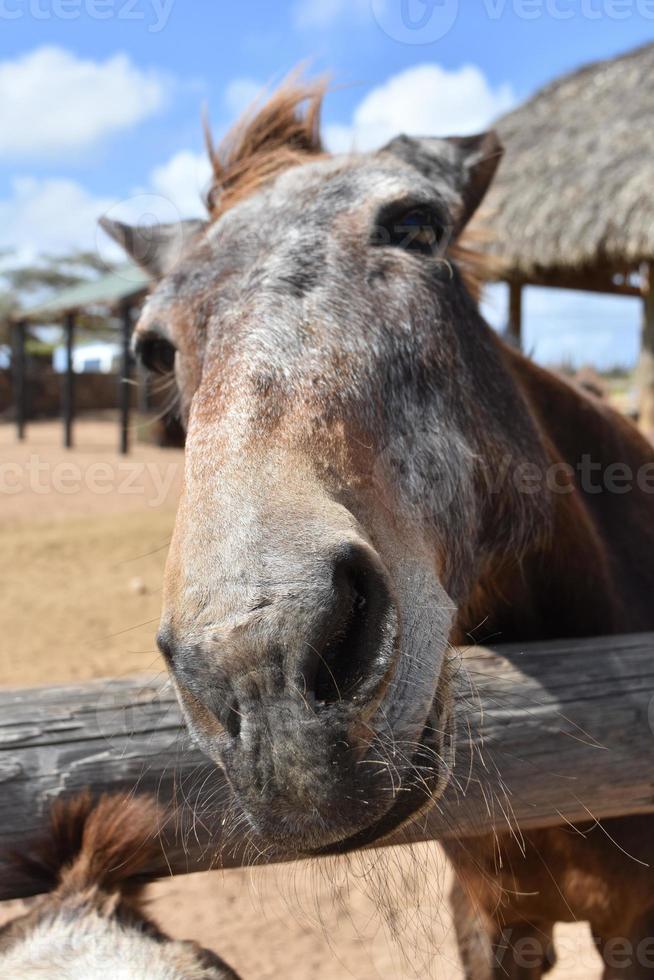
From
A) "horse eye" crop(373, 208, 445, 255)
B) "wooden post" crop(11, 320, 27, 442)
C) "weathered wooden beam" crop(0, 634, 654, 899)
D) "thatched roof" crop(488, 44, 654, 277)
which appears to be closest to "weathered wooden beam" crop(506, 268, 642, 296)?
"thatched roof" crop(488, 44, 654, 277)

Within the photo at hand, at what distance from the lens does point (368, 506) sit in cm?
145

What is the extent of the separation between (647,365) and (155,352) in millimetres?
8612

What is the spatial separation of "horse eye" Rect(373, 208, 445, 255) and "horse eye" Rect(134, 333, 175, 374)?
2.08 feet

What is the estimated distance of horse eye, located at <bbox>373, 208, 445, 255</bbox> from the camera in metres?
1.92

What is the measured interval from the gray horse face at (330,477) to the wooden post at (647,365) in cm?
781

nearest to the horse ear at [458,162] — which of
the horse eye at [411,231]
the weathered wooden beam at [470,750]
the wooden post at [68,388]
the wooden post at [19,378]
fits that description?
the horse eye at [411,231]

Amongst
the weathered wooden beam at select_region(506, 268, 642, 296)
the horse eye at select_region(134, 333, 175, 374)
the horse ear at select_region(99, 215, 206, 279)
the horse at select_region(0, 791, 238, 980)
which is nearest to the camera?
the horse at select_region(0, 791, 238, 980)

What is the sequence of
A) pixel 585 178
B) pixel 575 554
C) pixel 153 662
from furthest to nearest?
pixel 585 178
pixel 575 554
pixel 153 662

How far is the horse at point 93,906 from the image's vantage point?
1.60 metres

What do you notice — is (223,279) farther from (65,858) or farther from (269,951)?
(269,951)

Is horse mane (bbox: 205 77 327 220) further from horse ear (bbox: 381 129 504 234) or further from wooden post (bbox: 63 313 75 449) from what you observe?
wooden post (bbox: 63 313 75 449)

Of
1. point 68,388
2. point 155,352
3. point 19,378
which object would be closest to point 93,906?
point 155,352

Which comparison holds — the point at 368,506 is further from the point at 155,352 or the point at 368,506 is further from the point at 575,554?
the point at 575,554

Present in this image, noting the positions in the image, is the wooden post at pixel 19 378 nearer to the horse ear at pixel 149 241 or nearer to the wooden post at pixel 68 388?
the wooden post at pixel 68 388
